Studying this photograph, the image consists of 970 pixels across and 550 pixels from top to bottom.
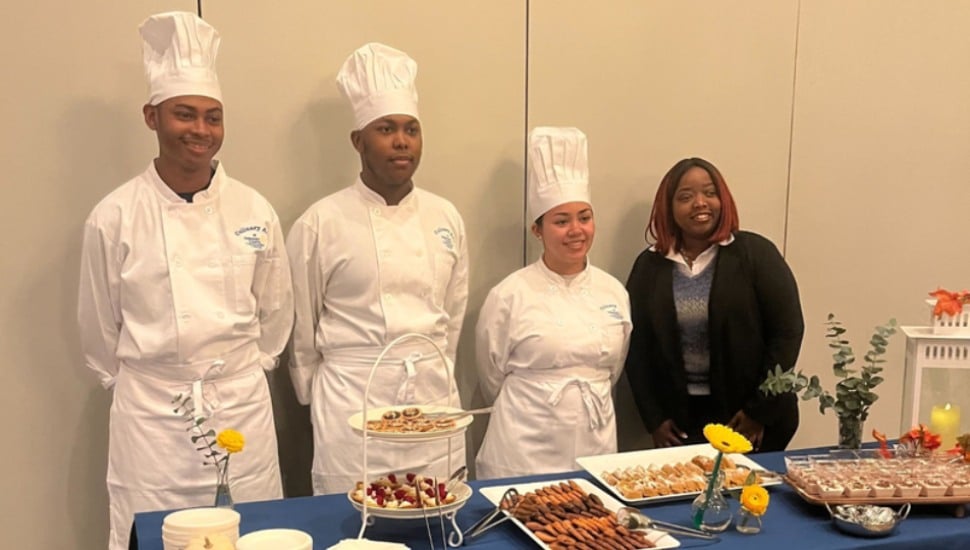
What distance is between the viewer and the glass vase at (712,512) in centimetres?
185

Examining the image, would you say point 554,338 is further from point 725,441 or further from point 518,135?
point 725,441

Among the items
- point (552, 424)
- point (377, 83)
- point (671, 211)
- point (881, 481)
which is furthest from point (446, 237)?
point (881, 481)

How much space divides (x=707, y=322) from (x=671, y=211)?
40 cm

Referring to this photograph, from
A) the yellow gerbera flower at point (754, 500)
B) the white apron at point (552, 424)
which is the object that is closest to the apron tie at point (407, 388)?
the white apron at point (552, 424)

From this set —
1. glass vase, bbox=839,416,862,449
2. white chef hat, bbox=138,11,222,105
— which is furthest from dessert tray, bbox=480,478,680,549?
white chef hat, bbox=138,11,222,105

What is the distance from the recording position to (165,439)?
2.32 metres

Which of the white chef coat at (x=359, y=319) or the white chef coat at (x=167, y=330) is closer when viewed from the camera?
the white chef coat at (x=167, y=330)

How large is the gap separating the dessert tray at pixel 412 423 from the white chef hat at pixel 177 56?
3.36 ft

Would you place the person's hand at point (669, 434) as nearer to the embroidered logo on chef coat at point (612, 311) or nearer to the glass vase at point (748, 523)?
the embroidered logo on chef coat at point (612, 311)

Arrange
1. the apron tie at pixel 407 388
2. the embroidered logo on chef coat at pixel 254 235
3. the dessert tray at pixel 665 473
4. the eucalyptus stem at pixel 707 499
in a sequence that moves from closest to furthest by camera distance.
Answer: the eucalyptus stem at pixel 707 499, the dessert tray at pixel 665 473, the embroidered logo on chef coat at pixel 254 235, the apron tie at pixel 407 388

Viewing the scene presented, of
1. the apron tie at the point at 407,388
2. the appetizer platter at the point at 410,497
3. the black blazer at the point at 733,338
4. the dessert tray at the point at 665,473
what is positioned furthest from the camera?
the black blazer at the point at 733,338

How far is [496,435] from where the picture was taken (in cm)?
276

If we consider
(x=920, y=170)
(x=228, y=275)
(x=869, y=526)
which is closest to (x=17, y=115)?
(x=228, y=275)

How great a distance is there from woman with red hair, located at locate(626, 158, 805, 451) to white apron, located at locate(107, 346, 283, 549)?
4.34 ft
